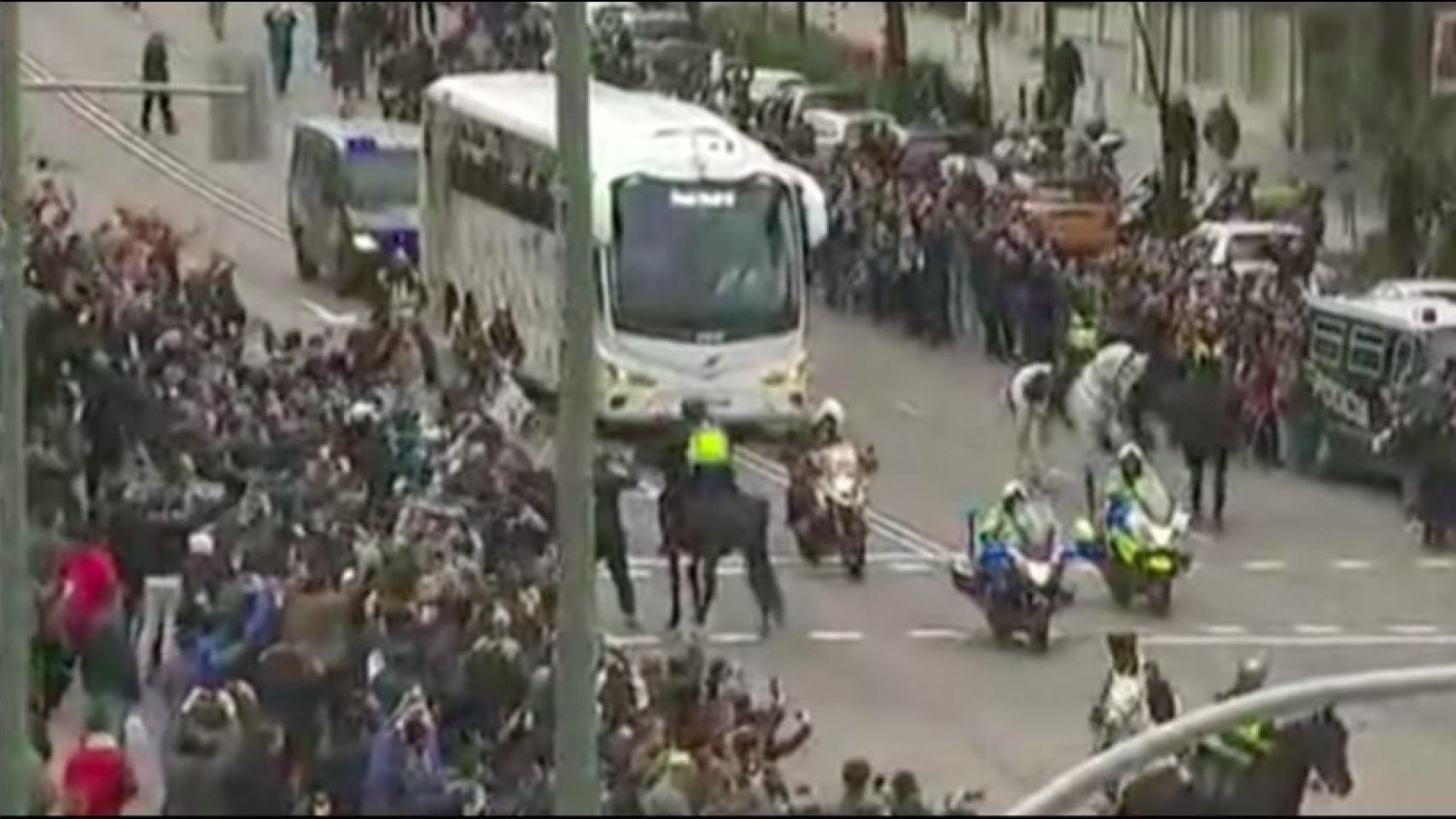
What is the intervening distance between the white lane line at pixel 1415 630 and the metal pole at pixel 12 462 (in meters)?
11.0

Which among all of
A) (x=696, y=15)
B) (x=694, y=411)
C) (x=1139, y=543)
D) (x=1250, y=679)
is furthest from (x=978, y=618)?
(x=696, y=15)

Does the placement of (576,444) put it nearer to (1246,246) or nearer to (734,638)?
(734,638)

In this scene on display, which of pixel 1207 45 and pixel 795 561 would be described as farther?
pixel 1207 45

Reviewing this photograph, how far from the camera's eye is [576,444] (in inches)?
627

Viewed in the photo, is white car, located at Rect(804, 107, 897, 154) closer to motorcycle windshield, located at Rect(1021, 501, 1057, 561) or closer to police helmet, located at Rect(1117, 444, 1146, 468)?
police helmet, located at Rect(1117, 444, 1146, 468)

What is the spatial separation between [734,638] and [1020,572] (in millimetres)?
1840

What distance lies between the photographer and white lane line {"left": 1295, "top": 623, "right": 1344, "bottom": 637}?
107 feet

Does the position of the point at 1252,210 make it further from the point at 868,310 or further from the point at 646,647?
the point at 646,647

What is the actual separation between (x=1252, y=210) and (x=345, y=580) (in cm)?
A: 2796

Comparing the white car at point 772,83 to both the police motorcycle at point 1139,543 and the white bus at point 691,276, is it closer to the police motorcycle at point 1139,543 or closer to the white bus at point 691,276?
the white bus at point 691,276

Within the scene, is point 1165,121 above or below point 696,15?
above

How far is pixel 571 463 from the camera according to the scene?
52.6 ft

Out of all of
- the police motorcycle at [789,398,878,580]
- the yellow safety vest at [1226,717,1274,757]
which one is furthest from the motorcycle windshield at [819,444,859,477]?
the yellow safety vest at [1226,717,1274,757]

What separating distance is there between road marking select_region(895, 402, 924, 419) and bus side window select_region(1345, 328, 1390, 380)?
5.48 meters
